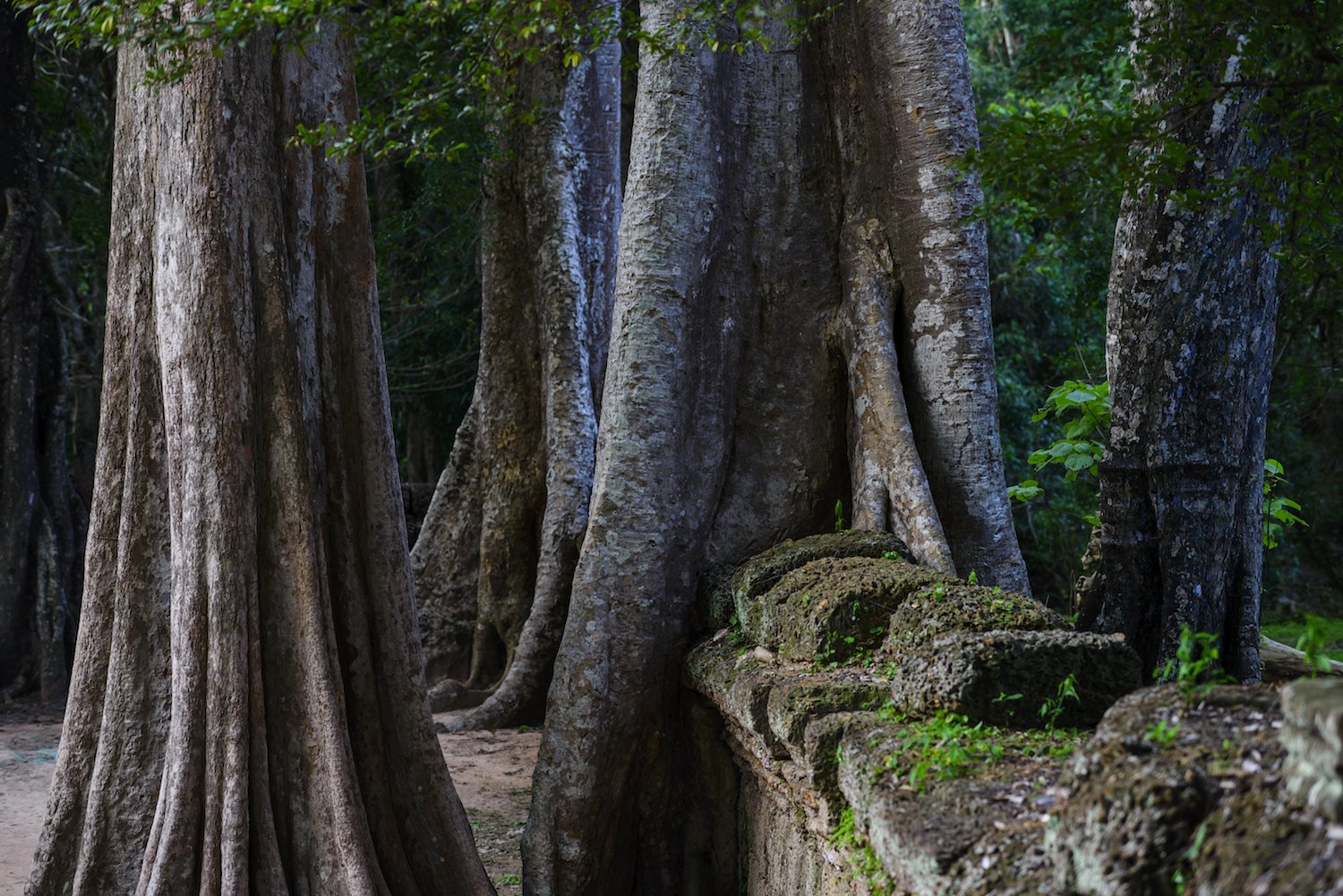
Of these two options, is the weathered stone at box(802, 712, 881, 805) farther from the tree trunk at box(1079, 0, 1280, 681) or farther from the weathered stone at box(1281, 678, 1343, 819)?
the tree trunk at box(1079, 0, 1280, 681)

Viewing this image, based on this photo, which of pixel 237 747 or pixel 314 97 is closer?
pixel 237 747

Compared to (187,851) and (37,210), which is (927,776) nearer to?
(187,851)

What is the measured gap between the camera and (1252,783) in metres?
1.39

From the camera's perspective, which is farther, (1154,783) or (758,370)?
(758,370)

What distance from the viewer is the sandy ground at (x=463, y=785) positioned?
13.8 feet

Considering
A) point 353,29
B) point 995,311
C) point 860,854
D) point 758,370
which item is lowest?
point 860,854

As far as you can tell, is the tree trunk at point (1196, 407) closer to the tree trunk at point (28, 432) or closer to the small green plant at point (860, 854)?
the small green plant at point (860, 854)

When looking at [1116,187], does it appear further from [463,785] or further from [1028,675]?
[463,785]

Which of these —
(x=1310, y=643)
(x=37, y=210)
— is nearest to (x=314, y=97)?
(x=1310, y=643)

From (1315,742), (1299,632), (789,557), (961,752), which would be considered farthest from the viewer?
(1299,632)

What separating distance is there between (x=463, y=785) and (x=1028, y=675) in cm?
354

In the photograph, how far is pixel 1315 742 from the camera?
1.23 m

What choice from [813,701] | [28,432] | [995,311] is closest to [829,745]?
[813,701]

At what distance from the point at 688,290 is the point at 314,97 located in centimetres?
153
